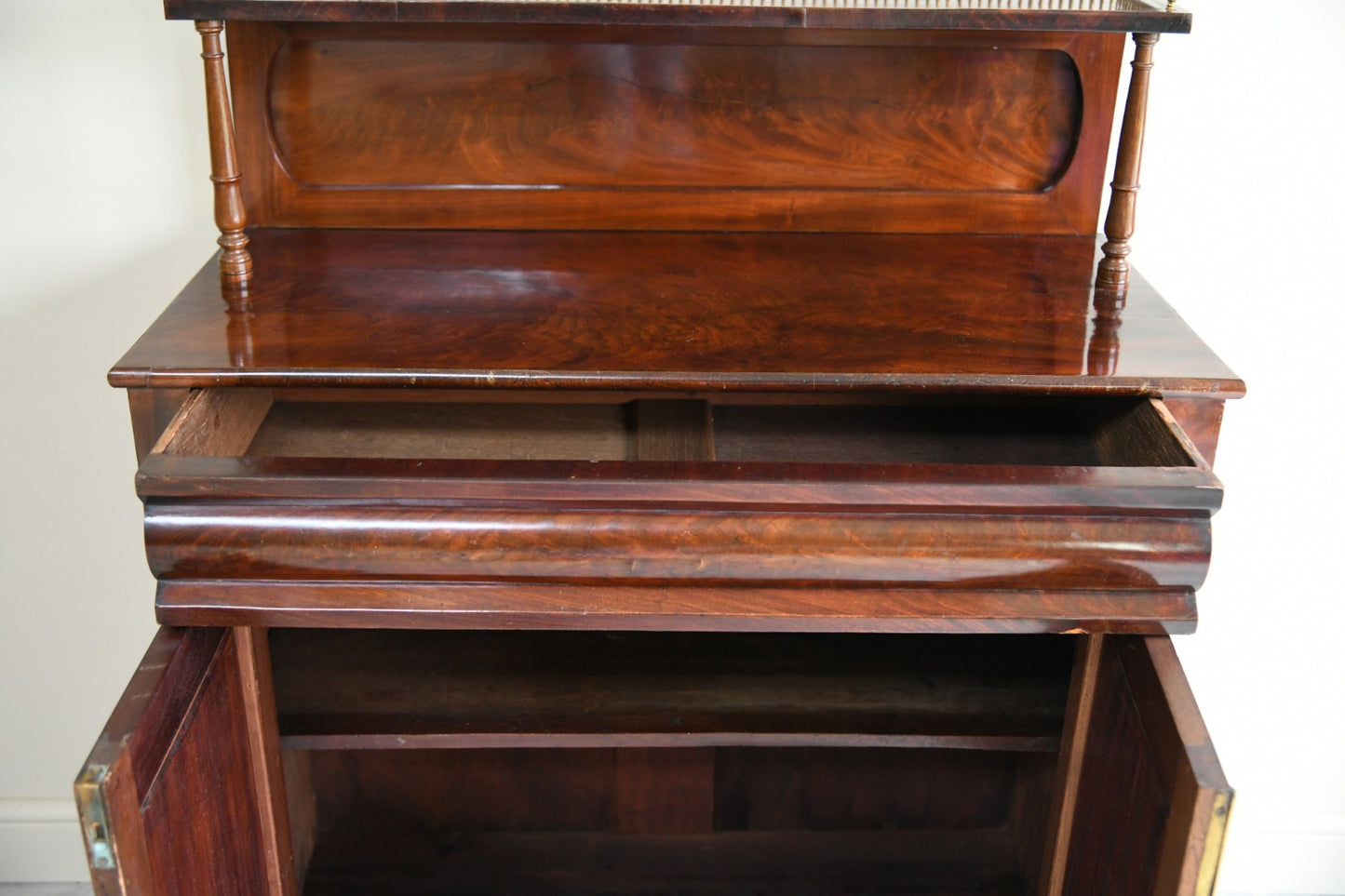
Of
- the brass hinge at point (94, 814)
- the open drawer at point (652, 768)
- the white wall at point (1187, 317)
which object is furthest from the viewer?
the white wall at point (1187, 317)

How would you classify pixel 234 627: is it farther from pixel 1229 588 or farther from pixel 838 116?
pixel 1229 588

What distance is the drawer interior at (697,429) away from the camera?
1545 mm

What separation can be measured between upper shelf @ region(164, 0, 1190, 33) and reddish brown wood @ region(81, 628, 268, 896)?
25.7 inches

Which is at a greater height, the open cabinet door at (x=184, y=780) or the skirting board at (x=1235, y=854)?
the open cabinet door at (x=184, y=780)

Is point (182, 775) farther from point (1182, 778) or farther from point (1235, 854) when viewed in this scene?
point (1235, 854)

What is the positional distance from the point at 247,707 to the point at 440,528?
14.3 inches

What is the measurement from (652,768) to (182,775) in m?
0.90

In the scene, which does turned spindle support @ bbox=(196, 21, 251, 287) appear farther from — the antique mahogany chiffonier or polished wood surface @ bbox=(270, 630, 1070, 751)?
polished wood surface @ bbox=(270, 630, 1070, 751)

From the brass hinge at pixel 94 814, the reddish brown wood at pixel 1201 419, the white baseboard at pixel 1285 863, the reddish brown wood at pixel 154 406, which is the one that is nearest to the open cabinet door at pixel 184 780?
the brass hinge at pixel 94 814

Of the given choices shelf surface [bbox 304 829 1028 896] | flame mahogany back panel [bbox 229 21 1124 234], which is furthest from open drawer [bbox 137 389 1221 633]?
shelf surface [bbox 304 829 1028 896]

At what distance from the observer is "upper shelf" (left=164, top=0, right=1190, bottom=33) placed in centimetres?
137

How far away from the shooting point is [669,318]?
145 cm

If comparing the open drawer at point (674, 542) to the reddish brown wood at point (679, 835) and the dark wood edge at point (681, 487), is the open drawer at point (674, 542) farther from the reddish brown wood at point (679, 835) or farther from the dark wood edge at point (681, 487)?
the reddish brown wood at point (679, 835)

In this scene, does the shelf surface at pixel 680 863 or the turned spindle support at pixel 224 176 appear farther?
the shelf surface at pixel 680 863
